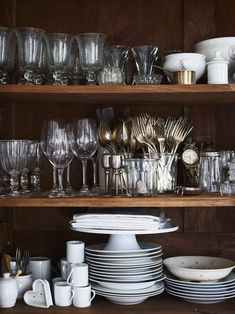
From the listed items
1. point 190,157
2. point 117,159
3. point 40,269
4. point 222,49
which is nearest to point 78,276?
point 40,269

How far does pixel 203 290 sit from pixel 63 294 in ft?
1.31

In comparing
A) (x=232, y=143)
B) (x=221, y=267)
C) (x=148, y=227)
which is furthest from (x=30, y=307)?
(x=232, y=143)

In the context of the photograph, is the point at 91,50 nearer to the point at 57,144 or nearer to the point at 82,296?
the point at 57,144

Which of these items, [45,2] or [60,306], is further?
[45,2]

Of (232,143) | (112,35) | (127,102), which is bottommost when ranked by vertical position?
(232,143)

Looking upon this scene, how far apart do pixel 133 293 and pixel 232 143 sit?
585 mm

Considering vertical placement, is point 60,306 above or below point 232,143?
below

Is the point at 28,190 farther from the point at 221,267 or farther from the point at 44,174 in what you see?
the point at 221,267

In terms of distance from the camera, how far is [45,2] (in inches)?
67.2

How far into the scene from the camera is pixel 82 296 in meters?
1.44

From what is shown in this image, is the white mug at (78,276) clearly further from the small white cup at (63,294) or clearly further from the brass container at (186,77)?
the brass container at (186,77)

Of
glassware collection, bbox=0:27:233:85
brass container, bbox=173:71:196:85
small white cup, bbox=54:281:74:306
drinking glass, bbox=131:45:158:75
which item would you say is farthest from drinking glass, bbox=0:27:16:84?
small white cup, bbox=54:281:74:306

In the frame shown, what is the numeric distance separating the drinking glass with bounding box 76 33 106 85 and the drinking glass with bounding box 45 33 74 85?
34 millimetres

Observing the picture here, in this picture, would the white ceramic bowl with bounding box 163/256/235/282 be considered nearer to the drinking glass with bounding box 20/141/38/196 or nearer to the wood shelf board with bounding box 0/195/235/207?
the wood shelf board with bounding box 0/195/235/207
